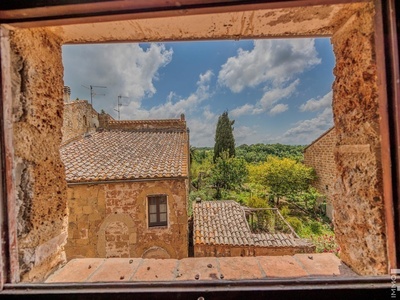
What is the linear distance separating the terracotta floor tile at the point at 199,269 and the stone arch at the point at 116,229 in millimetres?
6281

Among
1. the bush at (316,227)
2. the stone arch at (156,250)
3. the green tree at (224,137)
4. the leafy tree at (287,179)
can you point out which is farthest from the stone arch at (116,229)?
the green tree at (224,137)

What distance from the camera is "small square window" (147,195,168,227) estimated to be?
24.2 ft

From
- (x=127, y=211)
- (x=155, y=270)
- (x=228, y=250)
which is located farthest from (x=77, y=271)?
(x=228, y=250)

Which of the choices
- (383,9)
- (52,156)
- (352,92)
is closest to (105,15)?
(52,156)

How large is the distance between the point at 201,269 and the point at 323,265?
72 centimetres

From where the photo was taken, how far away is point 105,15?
0.97 metres

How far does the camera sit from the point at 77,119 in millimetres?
12430

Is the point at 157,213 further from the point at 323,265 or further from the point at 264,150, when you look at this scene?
the point at 264,150

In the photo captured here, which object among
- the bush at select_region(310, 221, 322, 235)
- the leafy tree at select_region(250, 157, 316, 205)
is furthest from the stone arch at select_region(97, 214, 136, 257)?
the leafy tree at select_region(250, 157, 316, 205)

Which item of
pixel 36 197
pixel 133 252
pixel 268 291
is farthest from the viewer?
pixel 133 252

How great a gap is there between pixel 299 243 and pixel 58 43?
28.3 feet

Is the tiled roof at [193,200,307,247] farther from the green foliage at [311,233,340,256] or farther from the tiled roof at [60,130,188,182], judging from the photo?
the tiled roof at [60,130,188,182]

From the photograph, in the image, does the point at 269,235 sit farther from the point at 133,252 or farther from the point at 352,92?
the point at 352,92

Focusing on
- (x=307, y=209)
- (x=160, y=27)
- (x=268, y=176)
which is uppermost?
(x=160, y=27)
